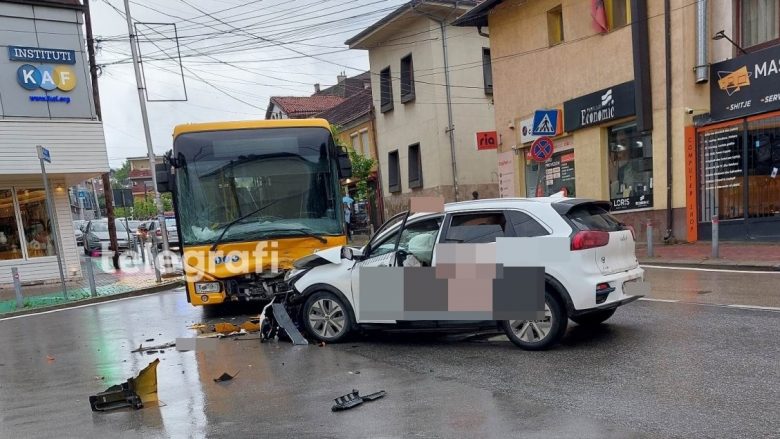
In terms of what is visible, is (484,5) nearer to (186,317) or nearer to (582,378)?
(186,317)

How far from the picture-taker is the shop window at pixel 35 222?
16562mm

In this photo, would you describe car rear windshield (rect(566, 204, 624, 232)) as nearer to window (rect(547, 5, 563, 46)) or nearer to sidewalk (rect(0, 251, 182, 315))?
sidewalk (rect(0, 251, 182, 315))

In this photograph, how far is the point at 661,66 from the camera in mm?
14711

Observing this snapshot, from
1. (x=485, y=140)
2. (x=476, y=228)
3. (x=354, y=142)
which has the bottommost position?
(x=476, y=228)

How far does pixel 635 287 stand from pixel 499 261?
4.92 ft

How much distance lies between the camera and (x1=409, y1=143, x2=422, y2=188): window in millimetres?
26198

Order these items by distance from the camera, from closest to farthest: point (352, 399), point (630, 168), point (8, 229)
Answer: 1. point (352, 399)
2. point (630, 168)
3. point (8, 229)

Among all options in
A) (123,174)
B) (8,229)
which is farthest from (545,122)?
(123,174)

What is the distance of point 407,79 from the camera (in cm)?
2605

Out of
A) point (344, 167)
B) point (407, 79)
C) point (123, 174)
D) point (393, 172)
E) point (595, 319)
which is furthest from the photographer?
point (123, 174)

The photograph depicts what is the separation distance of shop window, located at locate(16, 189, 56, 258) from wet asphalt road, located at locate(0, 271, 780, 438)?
1103 centimetres

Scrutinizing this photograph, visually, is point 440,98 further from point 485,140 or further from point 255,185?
point 255,185

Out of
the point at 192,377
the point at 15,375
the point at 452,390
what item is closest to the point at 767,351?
the point at 452,390

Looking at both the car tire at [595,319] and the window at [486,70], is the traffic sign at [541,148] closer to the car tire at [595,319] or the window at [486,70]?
the car tire at [595,319]
